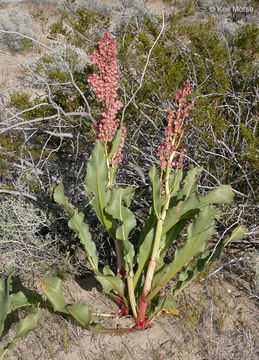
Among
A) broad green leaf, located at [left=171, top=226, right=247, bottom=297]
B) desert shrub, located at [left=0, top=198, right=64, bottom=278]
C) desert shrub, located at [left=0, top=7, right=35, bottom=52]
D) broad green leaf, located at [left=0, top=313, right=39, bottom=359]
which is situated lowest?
desert shrub, located at [left=0, top=7, right=35, bottom=52]

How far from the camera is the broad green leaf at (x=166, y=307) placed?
2.55 m

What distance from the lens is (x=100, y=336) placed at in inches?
108

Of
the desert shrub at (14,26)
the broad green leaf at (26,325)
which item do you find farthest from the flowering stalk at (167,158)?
the desert shrub at (14,26)

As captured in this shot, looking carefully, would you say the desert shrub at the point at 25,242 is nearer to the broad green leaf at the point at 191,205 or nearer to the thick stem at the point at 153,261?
the thick stem at the point at 153,261

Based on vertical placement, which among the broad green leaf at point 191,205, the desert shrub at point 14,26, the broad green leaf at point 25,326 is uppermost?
the broad green leaf at point 191,205

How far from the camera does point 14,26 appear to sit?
1134cm

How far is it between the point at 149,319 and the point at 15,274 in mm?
1256

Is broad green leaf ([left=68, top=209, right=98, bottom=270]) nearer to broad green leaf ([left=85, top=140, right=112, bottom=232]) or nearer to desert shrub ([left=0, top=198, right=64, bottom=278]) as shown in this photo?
broad green leaf ([left=85, top=140, right=112, bottom=232])

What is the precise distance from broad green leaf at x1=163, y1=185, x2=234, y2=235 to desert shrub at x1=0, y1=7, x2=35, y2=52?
8.77 metres

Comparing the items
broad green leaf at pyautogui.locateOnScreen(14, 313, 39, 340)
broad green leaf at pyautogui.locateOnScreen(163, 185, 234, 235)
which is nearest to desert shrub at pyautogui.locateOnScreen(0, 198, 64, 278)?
broad green leaf at pyautogui.locateOnScreen(14, 313, 39, 340)

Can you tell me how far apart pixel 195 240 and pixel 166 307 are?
1.57ft

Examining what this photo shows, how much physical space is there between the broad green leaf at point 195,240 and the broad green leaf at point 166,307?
10cm

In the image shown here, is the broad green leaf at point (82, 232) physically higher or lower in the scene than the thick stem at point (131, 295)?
higher

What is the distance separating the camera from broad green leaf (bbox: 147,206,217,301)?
2531 millimetres
